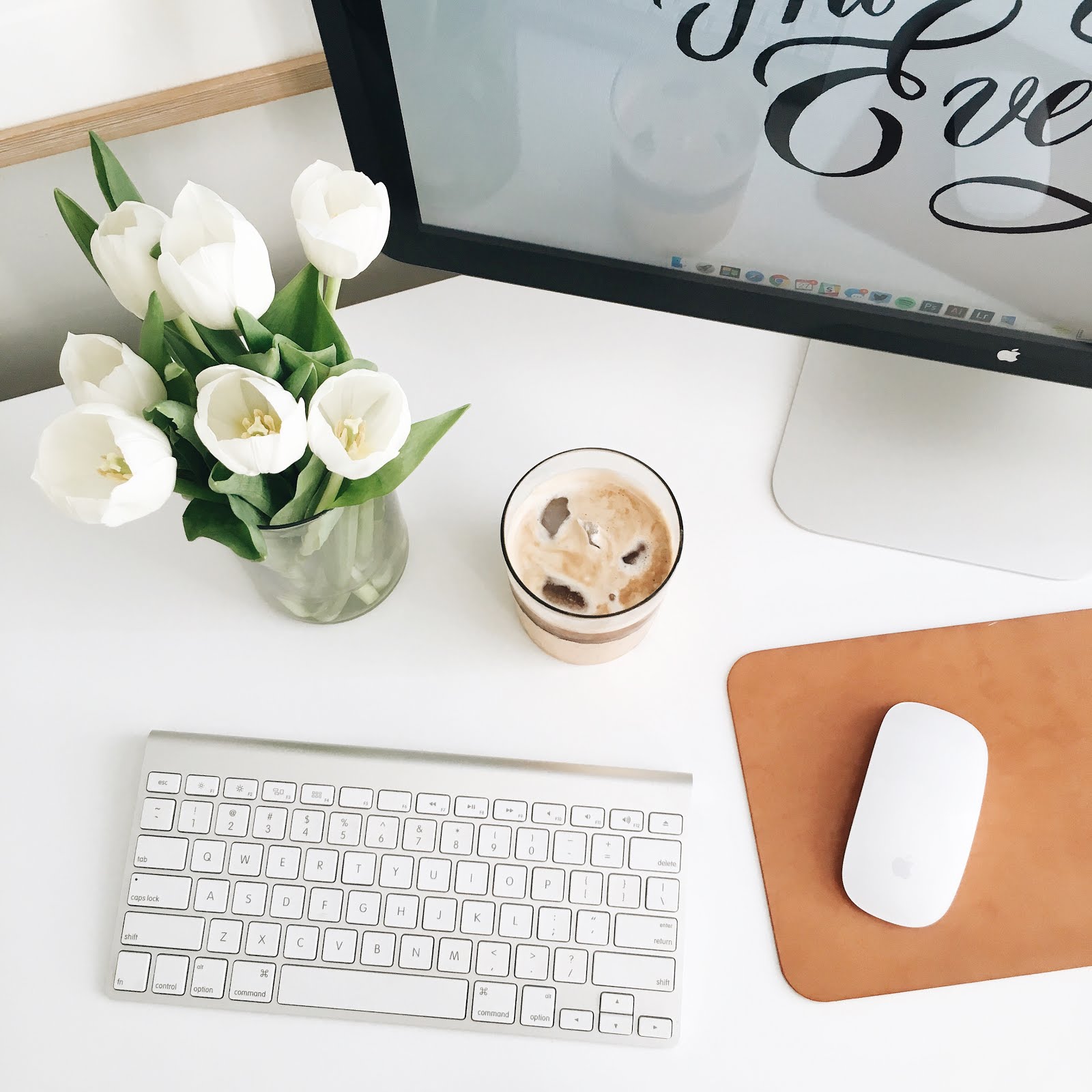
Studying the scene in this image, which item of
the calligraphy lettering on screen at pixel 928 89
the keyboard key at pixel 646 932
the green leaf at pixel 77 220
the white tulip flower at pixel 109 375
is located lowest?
the keyboard key at pixel 646 932

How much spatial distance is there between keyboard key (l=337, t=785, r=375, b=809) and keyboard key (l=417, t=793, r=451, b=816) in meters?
0.03

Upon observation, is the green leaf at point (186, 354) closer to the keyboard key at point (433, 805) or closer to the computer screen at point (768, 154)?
the computer screen at point (768, 154)

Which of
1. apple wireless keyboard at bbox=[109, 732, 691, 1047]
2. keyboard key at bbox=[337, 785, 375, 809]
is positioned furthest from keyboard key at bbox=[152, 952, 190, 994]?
keyboard key at bbox=[337, 785, 375, 809]

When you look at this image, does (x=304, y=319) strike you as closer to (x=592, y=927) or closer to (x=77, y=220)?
(x=77, y=220)

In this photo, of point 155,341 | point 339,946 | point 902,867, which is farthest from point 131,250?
point 902,867

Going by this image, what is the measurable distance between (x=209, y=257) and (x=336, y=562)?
196 millimetres

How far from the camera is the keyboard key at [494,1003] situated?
18.3 inches

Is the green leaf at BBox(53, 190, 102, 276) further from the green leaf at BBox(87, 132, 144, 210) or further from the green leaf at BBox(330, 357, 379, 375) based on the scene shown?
the green leaf at BBox(330, 357, 379, 375)

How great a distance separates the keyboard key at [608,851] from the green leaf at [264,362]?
11.6 inches

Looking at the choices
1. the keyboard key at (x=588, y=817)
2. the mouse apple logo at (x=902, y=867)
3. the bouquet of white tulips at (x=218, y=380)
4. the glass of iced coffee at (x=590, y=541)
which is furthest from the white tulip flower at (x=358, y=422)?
the mouse apple logo at (x=902, y=867)

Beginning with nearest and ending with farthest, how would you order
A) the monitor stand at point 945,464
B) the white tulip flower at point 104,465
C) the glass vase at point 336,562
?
the white tulip flower at point 104,465, the glass vase at point 336,562, the monitor stand at point 945,464

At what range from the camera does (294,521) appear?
41 cm

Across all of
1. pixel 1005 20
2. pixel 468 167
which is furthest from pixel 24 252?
pixel 1005 20

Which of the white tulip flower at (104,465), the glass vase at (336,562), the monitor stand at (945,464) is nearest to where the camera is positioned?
the white tulip flower at (104,465)
